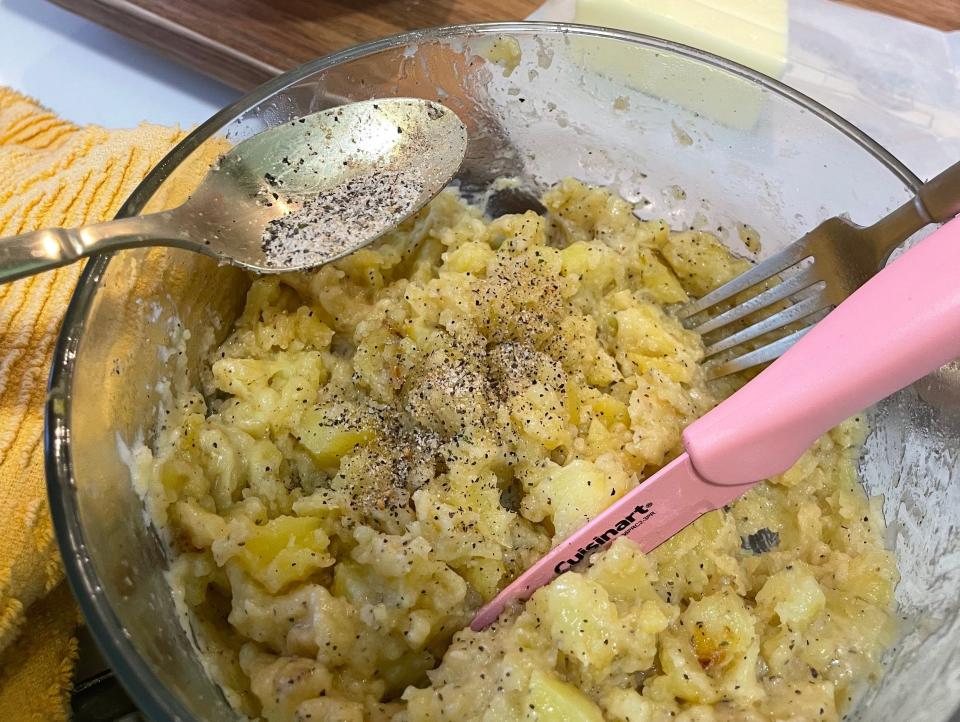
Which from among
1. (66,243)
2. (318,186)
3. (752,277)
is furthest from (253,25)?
(752,277)

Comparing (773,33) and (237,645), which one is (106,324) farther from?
(773,33)

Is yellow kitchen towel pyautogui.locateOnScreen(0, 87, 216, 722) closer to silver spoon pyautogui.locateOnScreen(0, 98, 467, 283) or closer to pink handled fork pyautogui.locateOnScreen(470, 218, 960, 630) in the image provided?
silver spoon pyautogui.locateOnScreen(0, 98, 467, 283)

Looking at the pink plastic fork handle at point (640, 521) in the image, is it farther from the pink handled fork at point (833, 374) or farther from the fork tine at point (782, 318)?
the fork tine at point (782, 318)

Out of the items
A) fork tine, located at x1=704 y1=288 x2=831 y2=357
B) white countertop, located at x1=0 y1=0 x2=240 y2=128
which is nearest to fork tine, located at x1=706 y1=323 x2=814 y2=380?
fork tine, located at x1=704 y1=288 x2=831 y2=357

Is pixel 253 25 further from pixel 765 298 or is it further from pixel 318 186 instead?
pixel 765 298

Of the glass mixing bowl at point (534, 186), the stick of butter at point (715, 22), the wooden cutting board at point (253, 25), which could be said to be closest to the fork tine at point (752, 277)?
the glass mixing bowl at point (534, 186)

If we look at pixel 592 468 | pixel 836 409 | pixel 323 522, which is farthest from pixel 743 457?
pixel 323 522
